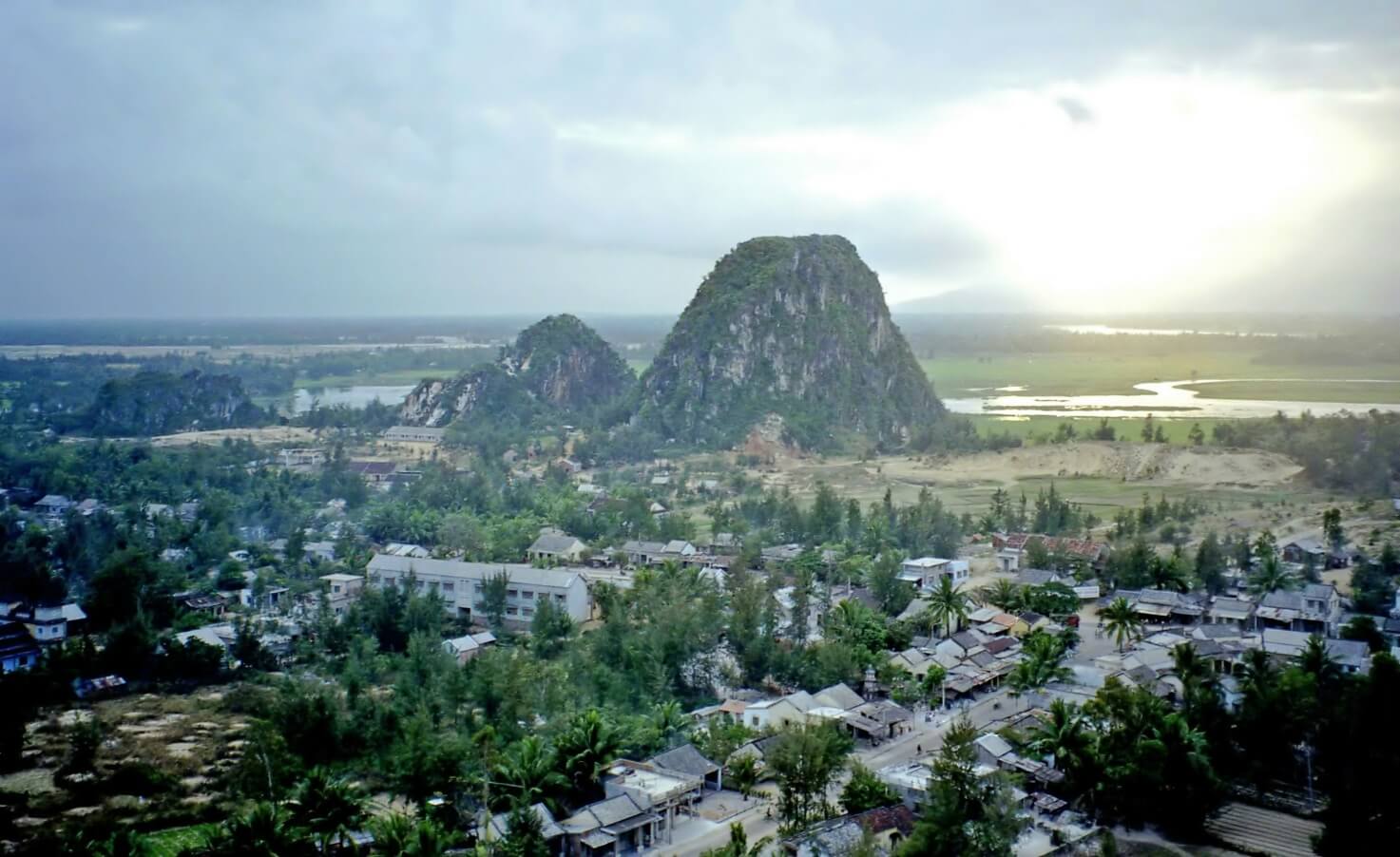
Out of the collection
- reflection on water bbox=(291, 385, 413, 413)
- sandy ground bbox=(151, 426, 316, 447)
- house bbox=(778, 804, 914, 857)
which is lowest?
house bbox=(778, 804, 914, 857)

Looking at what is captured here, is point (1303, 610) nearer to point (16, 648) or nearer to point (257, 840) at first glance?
point (257, 840)

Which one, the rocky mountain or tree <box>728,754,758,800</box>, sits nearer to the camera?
tree <box>728,754,758,800</box>

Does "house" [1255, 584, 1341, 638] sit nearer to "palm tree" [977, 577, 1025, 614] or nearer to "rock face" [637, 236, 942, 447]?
"palm tree" [977, 577, 1025, 614]

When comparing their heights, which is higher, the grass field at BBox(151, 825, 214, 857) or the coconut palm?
the coconut palm

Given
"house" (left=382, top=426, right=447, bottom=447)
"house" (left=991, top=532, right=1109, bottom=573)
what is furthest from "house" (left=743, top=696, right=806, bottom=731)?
"house" (left=382, top=426, right=447, bottom=447)

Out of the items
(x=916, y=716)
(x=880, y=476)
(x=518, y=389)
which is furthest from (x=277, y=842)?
(x=518, y=389)

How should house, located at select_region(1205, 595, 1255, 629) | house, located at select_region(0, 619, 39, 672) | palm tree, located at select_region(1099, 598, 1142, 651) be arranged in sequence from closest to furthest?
house, located at select_region(0, 619, 39, 672), palm tree, located at select_region(1099, 598, 1142, 651), house, located at select_region(1205, 595, 1255, 629)

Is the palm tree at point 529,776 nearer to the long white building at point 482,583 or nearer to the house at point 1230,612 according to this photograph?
the long white building at point 482,583

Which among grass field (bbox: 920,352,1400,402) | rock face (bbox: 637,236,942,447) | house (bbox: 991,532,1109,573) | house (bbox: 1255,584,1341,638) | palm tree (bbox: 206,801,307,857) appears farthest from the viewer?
rock face (bbox: 637,236,942,447)
